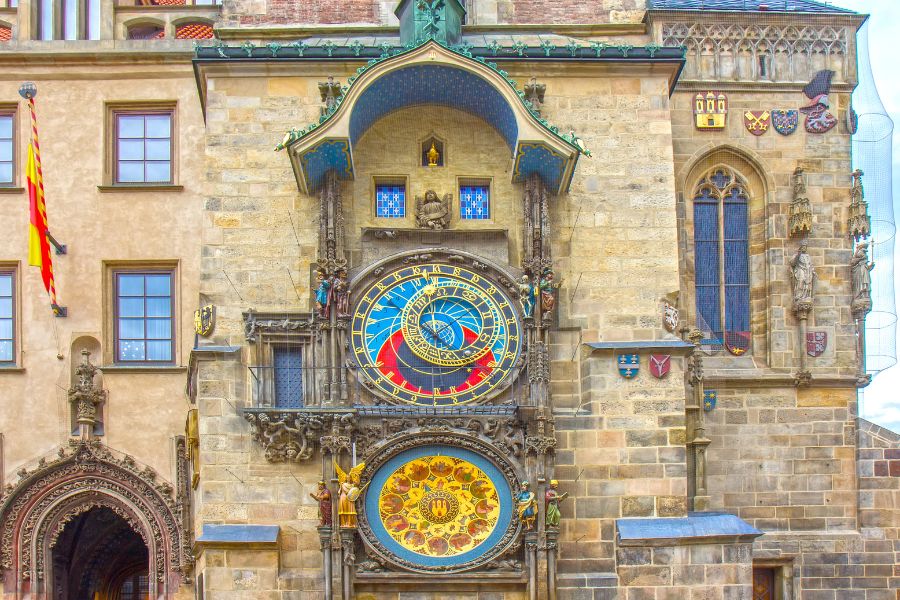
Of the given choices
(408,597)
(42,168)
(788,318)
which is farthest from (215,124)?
(788,318)

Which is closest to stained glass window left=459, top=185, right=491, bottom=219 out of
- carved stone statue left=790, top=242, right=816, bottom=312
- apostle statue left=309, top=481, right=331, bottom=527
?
apostle statue left=309, top=481, right=331, bottom=527

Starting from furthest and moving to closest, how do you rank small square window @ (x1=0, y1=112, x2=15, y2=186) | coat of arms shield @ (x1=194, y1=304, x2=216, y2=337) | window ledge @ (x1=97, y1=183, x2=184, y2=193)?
small square window @ (x1=0, y1=112, x2=15, y2=186) → window ledge @ (x1=97, y1=183, x2=184, y2=193) → coat of arms shield @ (x1=194, y1=304, x2=216, y2=337)

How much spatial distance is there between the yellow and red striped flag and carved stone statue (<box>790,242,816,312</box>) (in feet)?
32.8

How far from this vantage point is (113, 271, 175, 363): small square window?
21.5m

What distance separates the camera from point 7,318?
70.9ft

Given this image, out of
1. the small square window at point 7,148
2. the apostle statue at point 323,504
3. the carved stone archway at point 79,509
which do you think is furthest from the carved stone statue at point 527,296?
the small square window at point 7,148

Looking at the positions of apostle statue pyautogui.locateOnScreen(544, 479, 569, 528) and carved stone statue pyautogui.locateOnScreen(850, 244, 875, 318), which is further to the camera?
carved stone statue pyautogui.locateOnScreen(850, 244, 875, 318)

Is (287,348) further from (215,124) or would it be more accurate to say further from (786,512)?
(786,512)

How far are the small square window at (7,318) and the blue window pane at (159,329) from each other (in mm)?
1873

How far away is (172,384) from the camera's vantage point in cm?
2120

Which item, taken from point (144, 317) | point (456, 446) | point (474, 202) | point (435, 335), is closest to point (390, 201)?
point (474, 202)

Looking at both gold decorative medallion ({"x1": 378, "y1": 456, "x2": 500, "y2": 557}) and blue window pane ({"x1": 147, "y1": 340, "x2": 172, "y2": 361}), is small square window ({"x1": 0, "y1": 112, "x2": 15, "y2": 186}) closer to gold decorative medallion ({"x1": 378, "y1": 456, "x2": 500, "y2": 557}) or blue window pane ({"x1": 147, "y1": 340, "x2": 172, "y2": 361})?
blue window pane ({"x1": 147, "y1": 340, "x2": 172, "y2": 361})

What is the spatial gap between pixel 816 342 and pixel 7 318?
36.5ft

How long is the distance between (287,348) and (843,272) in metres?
7.75
